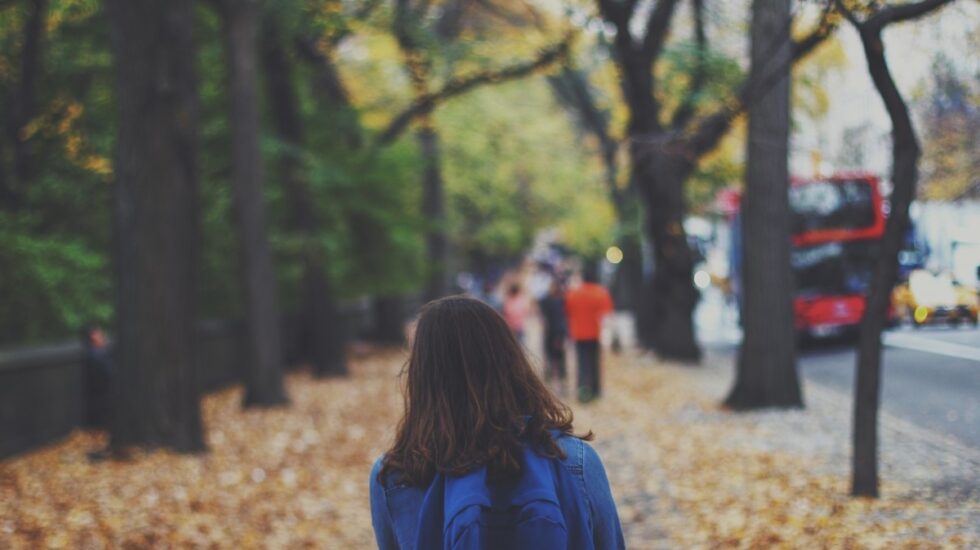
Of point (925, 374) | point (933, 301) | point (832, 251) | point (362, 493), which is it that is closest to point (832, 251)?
point (832, 251)

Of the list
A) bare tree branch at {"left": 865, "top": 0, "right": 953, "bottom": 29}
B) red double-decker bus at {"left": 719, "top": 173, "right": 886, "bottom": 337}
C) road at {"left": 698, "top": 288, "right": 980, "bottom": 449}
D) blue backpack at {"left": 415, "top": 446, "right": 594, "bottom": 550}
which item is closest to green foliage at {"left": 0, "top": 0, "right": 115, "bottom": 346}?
bare tree branch at {"left": 865, "top": 0, "right": 953, "bottom": 29}

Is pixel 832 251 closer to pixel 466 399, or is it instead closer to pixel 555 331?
pixel 555 331

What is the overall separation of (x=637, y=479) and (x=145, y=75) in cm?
625

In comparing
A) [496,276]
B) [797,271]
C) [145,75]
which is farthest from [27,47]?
[496,276]

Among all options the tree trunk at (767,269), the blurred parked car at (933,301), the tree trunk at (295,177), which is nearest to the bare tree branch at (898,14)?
the tree trunk at (767,269)

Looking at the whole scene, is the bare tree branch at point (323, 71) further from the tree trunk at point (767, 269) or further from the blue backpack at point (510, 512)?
the blue backpack at point (510, 512)

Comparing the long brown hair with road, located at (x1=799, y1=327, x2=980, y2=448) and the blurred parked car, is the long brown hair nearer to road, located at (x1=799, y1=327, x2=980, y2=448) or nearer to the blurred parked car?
road, located at (x1=799, y1=327, x2=980, y2=448)

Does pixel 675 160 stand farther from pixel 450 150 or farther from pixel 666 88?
pixel 450 150

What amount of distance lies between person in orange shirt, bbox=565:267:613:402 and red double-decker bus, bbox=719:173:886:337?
33.2 feet

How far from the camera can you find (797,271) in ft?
81.1

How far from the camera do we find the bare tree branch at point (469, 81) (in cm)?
2006

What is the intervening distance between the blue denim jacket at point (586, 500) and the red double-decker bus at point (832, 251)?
22.5 m

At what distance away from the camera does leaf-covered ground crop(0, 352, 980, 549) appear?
→ 24.1 ft

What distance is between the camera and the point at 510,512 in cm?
251
